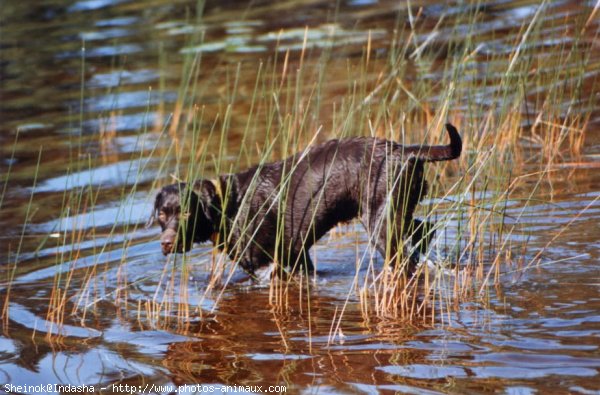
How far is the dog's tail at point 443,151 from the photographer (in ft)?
20.3

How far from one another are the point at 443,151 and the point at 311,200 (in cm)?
103

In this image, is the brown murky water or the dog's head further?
the dog's head

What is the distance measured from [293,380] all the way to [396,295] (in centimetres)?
115

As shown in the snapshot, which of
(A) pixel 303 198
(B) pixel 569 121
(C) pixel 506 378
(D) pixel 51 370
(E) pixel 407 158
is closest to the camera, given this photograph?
(C) pixel 506 378

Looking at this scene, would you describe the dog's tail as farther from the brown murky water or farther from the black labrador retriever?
the brown murky water

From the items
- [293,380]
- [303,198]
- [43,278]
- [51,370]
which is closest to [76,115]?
[43,278]

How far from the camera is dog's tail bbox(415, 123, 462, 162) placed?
6199 mm

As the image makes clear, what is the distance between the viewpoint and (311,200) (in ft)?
22.7

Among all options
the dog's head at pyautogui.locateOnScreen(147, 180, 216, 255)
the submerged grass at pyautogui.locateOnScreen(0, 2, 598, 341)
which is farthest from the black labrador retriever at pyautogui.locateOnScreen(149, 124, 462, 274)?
the submerged grass at pyautogui.locateOnScreen(0, 2, 598, 341)

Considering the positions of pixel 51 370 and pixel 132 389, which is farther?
pixel 51 370

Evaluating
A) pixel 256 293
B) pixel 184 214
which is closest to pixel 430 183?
pixel 256 293

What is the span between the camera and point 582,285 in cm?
614

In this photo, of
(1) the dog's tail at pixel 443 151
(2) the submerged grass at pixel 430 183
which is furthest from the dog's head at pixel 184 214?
(1) the dog's tail at pixel 443 151

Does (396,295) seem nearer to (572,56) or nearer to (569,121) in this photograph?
(572,56)
